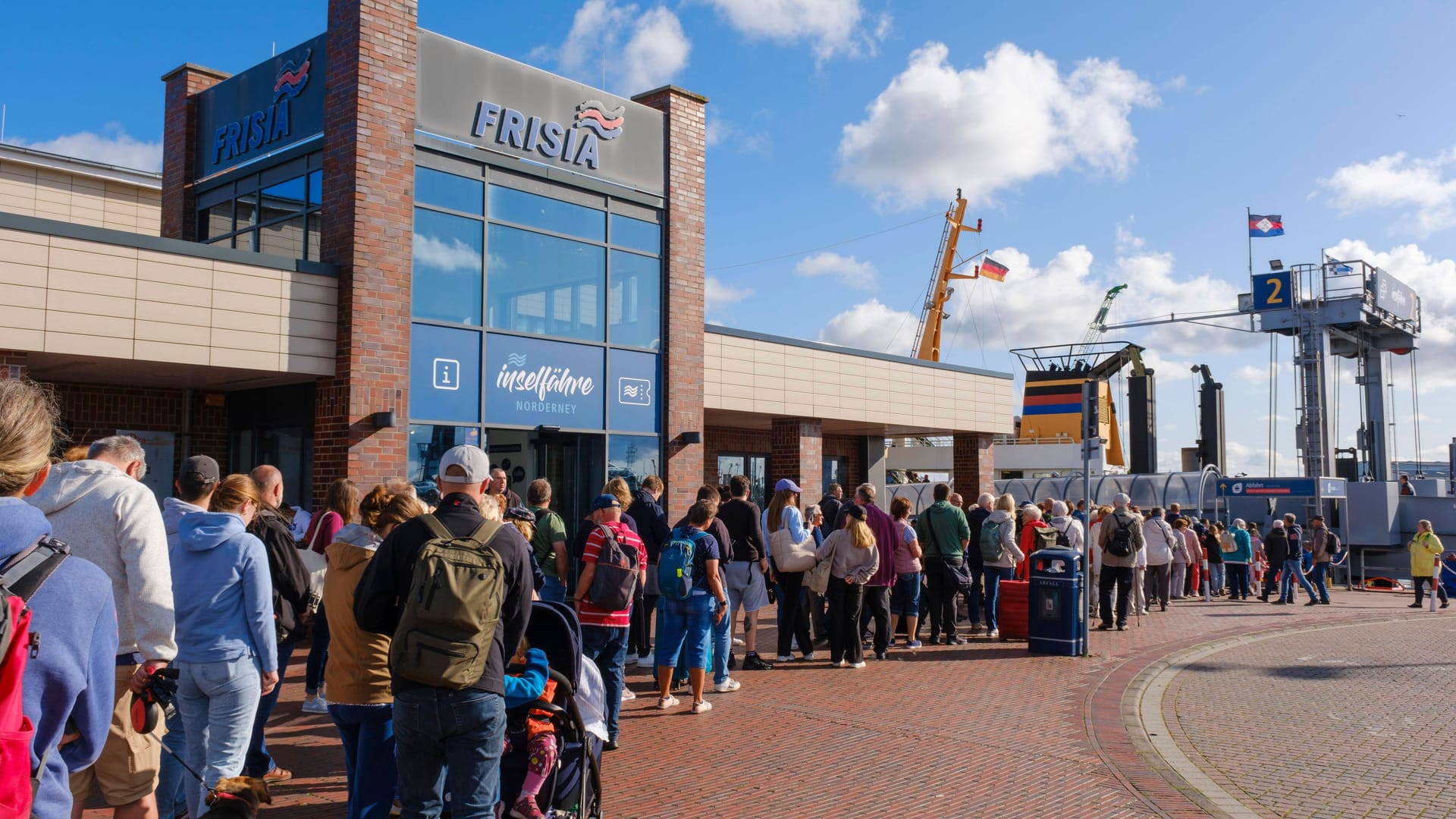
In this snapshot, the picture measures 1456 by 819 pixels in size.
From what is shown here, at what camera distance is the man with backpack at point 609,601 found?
273 inches

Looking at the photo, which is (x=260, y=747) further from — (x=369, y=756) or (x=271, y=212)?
(x=271, y=212)

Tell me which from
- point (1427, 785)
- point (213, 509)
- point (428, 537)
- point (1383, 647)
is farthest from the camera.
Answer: point (1383, 647)

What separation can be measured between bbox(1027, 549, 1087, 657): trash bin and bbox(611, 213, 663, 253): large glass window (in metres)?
6.79

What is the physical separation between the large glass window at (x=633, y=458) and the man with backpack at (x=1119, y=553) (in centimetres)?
604

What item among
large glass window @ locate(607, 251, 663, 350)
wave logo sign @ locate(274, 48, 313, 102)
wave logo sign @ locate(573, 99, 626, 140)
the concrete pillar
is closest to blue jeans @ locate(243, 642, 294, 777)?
wave logo sign @ locate(274, 48, 313, 102)

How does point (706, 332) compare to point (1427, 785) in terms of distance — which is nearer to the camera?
point (1427, 785)

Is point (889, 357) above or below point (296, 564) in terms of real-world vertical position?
above

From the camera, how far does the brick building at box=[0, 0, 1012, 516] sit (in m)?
10.6

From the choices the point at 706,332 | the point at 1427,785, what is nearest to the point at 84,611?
the point at 1427,785

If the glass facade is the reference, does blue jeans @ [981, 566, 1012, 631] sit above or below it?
below

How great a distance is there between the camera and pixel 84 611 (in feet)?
8.25

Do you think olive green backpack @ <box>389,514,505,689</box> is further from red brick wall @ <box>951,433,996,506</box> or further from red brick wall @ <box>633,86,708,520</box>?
red brick wall @ <box>951,433,996,506</box>

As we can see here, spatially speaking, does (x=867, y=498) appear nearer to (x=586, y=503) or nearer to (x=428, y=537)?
(x=586, y=503)

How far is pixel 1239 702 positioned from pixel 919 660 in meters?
3.04
